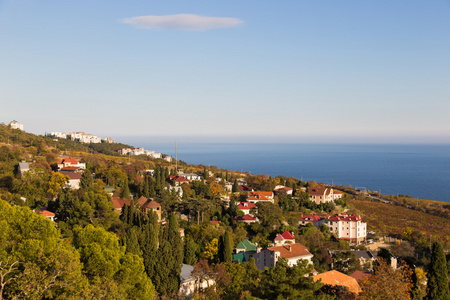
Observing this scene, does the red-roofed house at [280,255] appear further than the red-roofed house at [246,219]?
No

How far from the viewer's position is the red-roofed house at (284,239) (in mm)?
26247

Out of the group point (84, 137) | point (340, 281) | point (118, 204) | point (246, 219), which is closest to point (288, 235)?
point (246, 219)

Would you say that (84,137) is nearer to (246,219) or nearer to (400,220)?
(246,219)

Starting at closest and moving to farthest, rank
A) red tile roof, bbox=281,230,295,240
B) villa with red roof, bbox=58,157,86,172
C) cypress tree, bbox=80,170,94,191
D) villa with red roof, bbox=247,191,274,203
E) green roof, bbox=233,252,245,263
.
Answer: green roof, bbox=233,252,245,263 → red tile roof, bbox=281,230,295,240 → cypress tree, bbox=80,170,94,191 → villa with red roof, bbox=58,157,86,172 → villa with red roof, bbox=247,191,274,203

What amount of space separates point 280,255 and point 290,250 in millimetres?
1045

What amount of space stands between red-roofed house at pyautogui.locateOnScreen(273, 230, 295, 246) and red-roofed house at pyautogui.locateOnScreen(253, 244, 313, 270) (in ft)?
5.40

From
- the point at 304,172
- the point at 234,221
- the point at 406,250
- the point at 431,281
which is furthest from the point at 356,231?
the point at 304,172

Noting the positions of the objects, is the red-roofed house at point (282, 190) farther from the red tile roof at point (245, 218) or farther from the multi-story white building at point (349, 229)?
the red tile roof at point (245, 218)

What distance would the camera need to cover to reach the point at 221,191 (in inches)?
1512

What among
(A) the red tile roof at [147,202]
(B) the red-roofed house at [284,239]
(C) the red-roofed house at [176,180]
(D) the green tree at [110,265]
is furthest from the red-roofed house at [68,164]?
(D) the green tree at [110,265]

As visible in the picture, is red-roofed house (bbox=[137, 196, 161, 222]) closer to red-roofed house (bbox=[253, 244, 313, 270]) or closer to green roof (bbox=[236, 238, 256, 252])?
green roof (bbox=[236, 238, 256, 252])

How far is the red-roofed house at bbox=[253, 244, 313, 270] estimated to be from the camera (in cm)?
2317

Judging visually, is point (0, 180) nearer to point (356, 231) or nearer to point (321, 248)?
point (321, 248)

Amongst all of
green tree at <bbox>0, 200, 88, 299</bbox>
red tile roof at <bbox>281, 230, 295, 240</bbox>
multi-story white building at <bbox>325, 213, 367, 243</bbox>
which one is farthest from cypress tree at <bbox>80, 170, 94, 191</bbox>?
multi-story white building at <bbox>325, 213, 367, 243</bbox>
